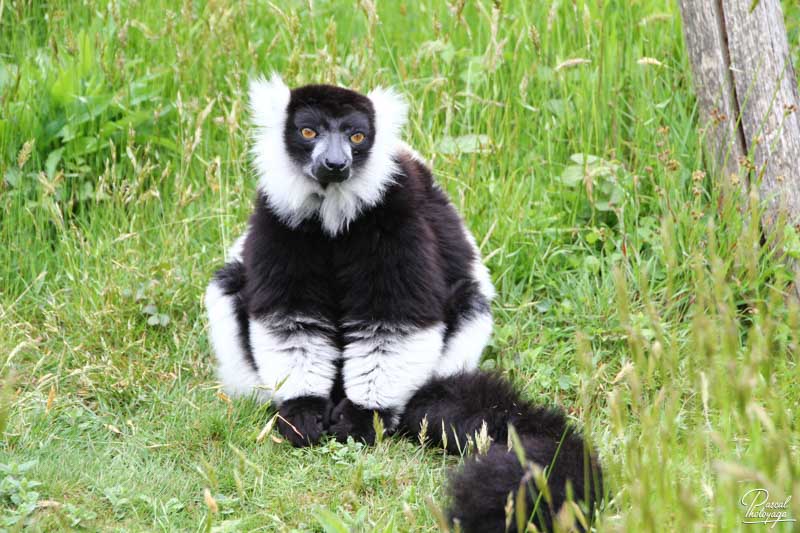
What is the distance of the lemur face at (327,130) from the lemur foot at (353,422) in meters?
0.96

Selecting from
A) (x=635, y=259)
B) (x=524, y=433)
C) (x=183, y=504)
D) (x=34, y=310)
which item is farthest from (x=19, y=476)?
(x=635, y=259)

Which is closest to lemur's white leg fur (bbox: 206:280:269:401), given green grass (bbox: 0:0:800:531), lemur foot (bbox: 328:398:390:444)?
green grass (bbox: 0:0:800:531)

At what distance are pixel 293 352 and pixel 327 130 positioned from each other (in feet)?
3.14

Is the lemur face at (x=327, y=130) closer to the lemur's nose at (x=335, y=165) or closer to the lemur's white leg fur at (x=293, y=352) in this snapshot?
the lemur's nose at (x=335, y=165)

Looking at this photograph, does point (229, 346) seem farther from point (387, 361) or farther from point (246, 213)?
point (246, 213)

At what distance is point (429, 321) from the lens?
13.3 feet

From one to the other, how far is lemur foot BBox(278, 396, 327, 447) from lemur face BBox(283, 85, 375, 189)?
0.94 meters

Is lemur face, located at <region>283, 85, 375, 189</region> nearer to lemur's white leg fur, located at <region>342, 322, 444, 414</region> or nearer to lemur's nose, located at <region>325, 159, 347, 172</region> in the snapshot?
lemur's nose, located at <region>325, 159, 347, 172</region>
